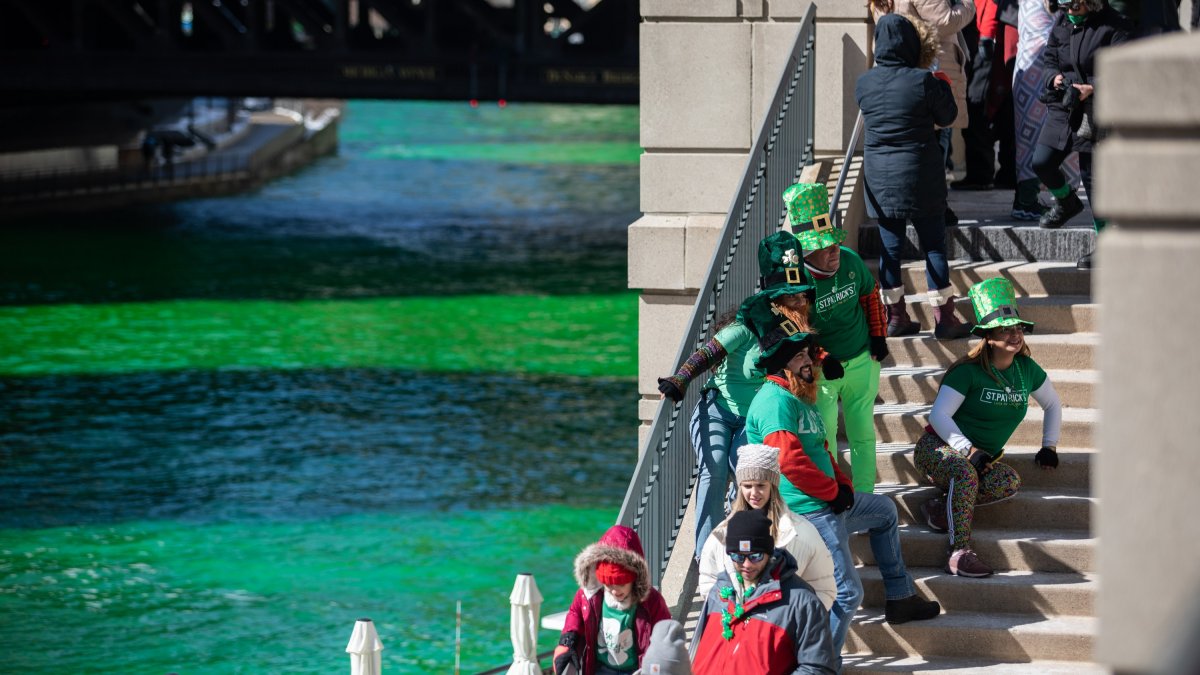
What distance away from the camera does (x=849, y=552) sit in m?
7.34

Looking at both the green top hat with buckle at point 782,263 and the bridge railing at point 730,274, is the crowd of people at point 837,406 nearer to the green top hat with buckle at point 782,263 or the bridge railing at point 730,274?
the green top hat with buckle at point 782,263

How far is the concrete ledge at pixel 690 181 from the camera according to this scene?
429 inches

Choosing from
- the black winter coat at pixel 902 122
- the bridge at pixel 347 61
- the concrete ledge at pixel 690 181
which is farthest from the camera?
the bridge at pixel 347 61

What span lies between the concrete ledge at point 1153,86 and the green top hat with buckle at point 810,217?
5.06 meters

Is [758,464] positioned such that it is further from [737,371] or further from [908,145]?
[908,145]

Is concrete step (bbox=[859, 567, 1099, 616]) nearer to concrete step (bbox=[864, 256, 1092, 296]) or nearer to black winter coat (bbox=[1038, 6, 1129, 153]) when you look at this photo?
concrete step (bbox=[864, 256, 1092, 296])

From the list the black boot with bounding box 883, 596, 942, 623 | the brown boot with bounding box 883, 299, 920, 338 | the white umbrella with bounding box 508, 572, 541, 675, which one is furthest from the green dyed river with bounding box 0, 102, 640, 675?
the black boot with bounding box 883, 596, 942, 623

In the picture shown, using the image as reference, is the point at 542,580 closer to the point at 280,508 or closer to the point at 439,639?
the point at 439,639

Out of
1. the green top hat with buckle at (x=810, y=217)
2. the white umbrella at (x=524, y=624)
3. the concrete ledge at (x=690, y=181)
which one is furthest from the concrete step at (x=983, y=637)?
the concrete ledge at (x=690, y=181)

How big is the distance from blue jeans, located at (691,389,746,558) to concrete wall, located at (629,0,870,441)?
269cm

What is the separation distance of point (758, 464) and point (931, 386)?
2914 mm

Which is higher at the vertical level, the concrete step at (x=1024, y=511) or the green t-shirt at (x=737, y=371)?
the green t-shirt at (x=737, y=371)

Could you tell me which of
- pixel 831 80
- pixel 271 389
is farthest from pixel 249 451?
pixel 831 80

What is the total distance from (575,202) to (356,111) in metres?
55.5
